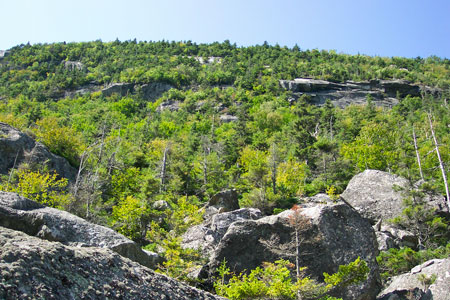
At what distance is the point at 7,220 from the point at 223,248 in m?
9.29

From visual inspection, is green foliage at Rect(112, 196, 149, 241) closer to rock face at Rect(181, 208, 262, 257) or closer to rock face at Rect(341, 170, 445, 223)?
rock face at Rect(181, 208, 262, 257)

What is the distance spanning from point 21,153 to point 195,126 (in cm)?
4862

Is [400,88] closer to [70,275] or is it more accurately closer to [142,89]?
[142,89]

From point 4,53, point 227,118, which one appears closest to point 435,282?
point 227,118

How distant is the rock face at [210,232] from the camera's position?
22797mm

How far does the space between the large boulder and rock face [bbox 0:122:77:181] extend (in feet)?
81.9

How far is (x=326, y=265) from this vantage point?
50.9ft

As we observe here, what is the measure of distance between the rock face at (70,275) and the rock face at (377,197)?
26.6m

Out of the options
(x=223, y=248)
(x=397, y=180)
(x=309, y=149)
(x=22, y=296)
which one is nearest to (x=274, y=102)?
(x=309, y=149)

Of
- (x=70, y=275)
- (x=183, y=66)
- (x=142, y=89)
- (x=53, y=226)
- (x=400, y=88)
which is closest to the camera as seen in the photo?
(x=70, y=275)

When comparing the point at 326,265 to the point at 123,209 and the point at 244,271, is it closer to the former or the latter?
the point at 244,271

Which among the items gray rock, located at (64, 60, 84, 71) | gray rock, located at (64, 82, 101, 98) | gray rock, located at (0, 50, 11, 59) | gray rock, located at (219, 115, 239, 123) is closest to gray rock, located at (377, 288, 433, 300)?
gray rock, located at (219, 115, 239, 123)

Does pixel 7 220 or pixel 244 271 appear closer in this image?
pixel 7 220

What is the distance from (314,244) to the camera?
15.9 metres
